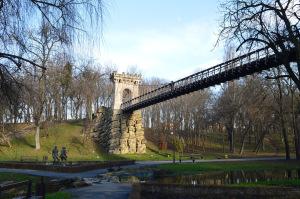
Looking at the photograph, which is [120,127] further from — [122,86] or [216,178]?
[216,178]

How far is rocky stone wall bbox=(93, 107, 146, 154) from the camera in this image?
55.5 meters

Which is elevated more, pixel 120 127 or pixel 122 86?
pixel 122 86

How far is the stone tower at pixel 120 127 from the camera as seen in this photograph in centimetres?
5562

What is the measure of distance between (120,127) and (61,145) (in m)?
8.48

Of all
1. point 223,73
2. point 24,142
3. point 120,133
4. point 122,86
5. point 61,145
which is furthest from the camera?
point 122,86

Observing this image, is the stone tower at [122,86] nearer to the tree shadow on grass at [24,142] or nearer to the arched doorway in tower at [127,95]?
the arched doorway in tower at [127,95]

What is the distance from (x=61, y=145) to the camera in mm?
52812

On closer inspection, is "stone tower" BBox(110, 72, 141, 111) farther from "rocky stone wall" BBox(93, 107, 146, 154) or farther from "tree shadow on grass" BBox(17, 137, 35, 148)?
"tree shadow on grass" BBox(17, 137, 35, 148)

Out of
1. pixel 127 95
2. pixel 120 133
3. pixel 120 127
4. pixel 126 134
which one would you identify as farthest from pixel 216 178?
pixel 127 95

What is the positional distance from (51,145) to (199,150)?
24.4 m

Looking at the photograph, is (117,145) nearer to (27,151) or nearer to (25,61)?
(27,151)

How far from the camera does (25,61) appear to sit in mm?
7789

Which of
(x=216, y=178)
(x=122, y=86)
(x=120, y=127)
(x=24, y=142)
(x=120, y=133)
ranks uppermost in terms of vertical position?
(x=122, y=86)

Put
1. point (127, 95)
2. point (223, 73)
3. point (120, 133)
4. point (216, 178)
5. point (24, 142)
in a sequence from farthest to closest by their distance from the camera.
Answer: point (127, 95)
point (120, 133)
point (24, 142)
point (223, 73)
point (216, 178)
